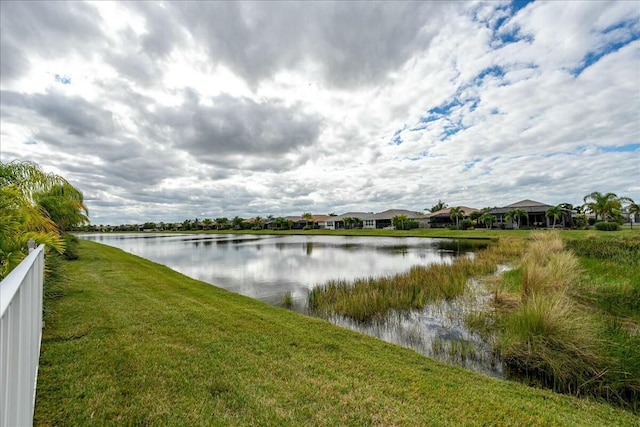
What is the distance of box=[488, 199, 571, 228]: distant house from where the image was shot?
48.5 m

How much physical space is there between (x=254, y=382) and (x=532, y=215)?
60.2 metres

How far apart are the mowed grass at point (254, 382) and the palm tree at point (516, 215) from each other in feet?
173

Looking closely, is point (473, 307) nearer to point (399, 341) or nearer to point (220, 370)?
point (399, 341)

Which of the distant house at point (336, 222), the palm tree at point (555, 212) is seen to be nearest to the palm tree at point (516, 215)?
the palm tree at point (555, 212)

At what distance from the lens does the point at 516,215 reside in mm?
48781

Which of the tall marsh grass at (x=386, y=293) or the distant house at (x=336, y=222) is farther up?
the distant house at (x=336, y=222)

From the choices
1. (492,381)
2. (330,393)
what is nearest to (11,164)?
(330,393)

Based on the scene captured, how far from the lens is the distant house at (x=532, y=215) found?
159 ft

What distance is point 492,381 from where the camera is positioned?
4.57m

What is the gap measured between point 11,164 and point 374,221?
78618 mm

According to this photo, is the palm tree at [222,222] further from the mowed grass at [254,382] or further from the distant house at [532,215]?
the mowed grass at [254,382]

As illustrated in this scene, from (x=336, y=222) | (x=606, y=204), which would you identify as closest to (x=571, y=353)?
(x=606, y=204)

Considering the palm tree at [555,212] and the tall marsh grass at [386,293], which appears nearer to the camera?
the tall marsh grass at [386,293]

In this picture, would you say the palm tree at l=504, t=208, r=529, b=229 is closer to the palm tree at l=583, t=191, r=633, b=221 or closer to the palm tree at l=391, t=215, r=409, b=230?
the palm tree at l=583, t=191, r=633, b=221
